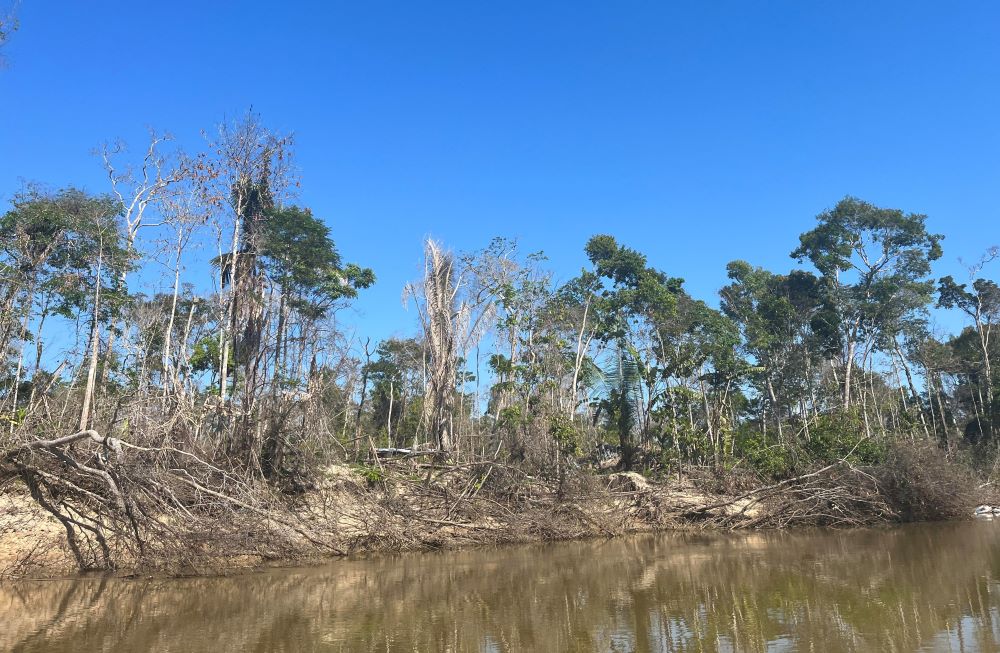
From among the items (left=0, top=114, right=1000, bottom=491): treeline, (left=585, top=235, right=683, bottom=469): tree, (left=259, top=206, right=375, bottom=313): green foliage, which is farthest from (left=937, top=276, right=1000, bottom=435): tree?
(left=259, top=206, right=375, bottom=313): green foliage

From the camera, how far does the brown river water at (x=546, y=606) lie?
5930 mm

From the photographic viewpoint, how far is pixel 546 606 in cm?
764

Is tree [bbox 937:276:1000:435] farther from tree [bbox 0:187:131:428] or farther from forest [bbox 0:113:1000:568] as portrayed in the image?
tree [bbox 0:187:131:428]

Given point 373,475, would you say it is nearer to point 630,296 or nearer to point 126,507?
point 126,507

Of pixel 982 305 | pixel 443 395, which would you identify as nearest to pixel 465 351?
pixel 443 395

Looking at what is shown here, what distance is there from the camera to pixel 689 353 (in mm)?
22766

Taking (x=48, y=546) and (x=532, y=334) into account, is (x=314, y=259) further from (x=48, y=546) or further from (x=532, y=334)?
(x=48, y=546)

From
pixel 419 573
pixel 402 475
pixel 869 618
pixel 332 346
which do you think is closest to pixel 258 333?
pixel 332 346

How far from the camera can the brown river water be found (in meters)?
5.93

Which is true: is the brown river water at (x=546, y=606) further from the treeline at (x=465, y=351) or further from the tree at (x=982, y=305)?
the tree at (x=982, y=305)

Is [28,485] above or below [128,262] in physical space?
below

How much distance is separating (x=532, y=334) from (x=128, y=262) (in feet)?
40.7

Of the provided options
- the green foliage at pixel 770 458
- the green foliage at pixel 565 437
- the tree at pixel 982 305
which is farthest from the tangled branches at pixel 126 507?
the tree at pixel 982 305

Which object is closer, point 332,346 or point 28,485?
point 28,485
